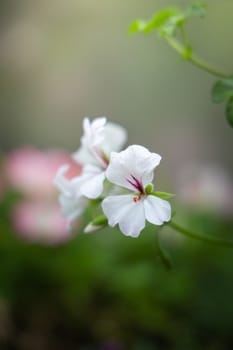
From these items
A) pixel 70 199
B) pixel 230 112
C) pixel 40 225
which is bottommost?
pixel 40 225

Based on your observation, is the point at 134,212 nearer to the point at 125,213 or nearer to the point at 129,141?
the point at 125,213

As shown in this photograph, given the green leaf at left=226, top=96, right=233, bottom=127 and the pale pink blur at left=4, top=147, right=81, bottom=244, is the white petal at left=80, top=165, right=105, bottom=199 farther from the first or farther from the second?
the pale pink blur at left=4, top=147, right=81, bottom=244

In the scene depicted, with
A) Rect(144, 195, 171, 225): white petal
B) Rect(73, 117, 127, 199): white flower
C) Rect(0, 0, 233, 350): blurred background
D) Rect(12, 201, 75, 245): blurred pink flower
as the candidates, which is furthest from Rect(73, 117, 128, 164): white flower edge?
Rect(12, 201, 75, 245): blurred pink flower

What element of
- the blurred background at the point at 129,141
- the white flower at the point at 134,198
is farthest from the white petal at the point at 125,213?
the blurred background at the point at 129,141

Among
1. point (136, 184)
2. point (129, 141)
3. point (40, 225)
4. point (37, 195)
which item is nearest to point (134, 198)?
point (136, 184)

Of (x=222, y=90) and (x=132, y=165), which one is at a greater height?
(x=222, y=90)

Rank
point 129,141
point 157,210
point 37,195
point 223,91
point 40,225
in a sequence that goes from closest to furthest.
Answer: point 157,210 < point 223,91 < point 40,225 < point 37,195 < point 129,141
